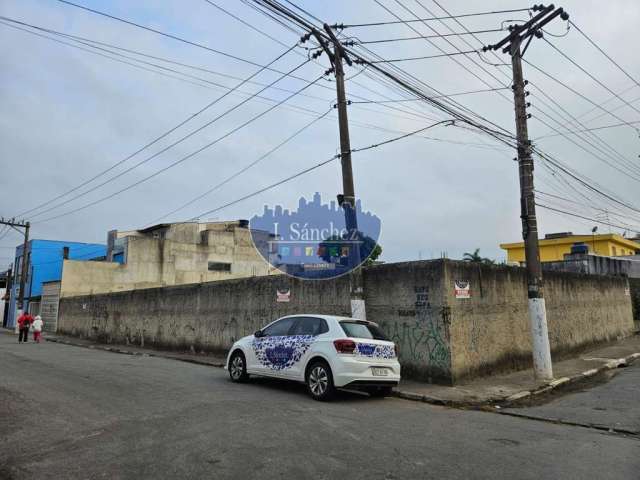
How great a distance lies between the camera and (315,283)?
558 inches

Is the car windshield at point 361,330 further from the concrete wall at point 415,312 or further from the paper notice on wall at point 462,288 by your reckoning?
the paper notice on wall at point 462,288

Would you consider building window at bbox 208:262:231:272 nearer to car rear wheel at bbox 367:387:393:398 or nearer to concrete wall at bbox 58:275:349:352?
concrete wall at bbox 58:275:349:352

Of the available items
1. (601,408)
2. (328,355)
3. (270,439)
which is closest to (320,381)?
(328,355)

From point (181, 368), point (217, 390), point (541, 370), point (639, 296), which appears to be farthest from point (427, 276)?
point (639, 296)

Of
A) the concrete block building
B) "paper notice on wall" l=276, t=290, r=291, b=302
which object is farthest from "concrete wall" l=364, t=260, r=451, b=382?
the concrete block building

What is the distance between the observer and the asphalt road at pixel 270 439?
4.99 metres

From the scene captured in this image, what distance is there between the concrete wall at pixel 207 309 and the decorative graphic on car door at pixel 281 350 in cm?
329

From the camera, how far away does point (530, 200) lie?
12.1m

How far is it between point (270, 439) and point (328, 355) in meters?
3.21

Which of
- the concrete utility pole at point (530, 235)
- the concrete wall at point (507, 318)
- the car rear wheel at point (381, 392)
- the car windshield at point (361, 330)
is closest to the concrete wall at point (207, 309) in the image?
the concrete wall at point (507, 318)

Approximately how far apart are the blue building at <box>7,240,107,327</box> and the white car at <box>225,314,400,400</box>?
34846 mm

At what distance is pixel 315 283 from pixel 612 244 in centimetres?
3439

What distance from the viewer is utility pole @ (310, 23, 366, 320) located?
1196cm

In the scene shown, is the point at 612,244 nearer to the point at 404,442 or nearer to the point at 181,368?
the point at 181,368
